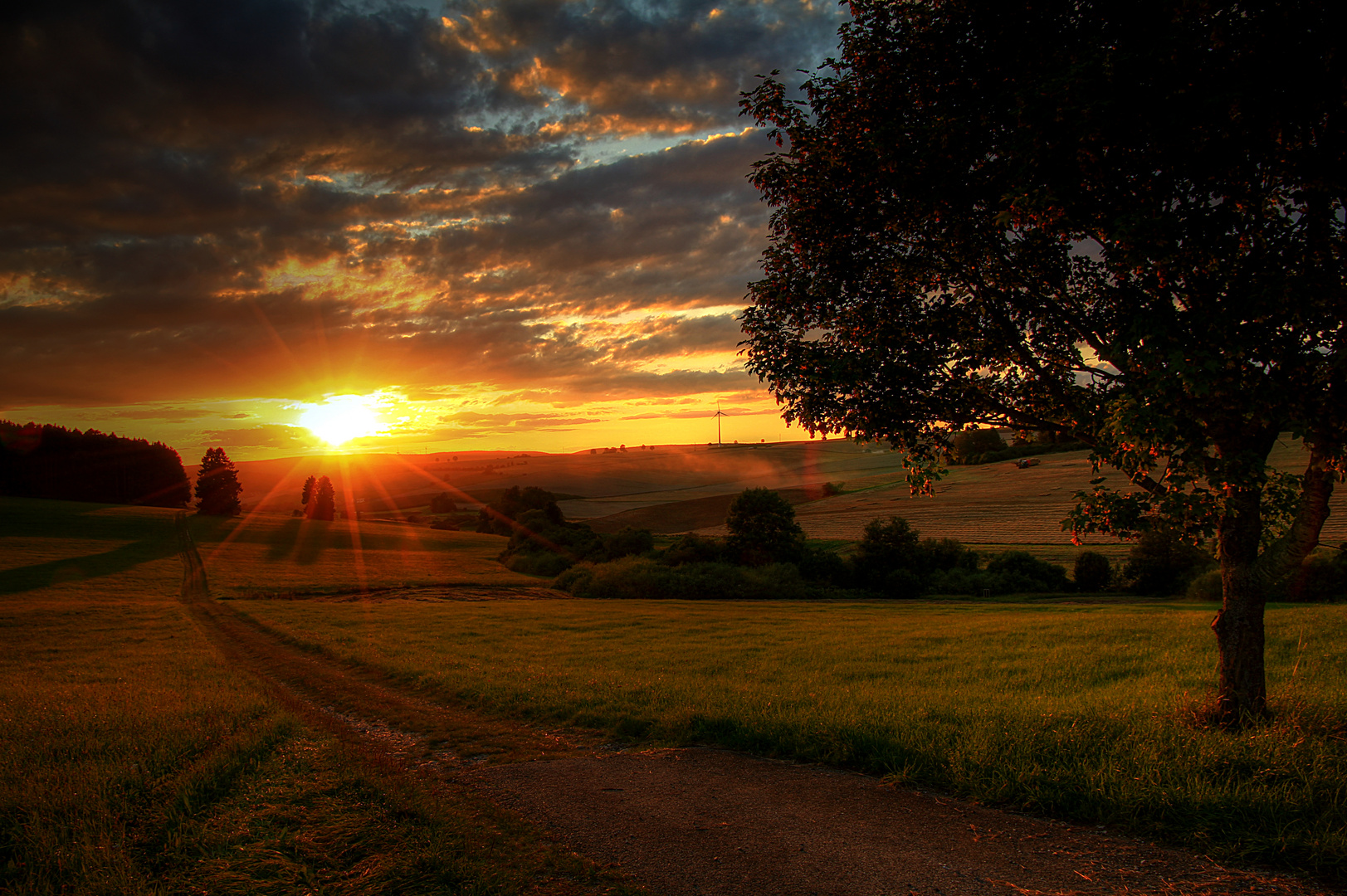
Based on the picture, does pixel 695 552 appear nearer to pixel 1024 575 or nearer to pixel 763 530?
pixel 763 530

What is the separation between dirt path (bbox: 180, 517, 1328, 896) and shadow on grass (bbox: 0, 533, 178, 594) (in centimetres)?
4671

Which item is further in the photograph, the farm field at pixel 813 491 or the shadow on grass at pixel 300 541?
the farm field at pixel 813 491

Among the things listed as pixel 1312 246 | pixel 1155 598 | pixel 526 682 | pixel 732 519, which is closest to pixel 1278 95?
pixel 1312 246

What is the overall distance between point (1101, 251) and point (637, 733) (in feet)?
31.4

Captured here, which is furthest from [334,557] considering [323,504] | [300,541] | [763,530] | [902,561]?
[902,561]

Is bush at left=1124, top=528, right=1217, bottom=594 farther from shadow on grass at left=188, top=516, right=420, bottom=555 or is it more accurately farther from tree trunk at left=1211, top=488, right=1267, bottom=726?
shadow on grass at left=188, top=516, right=420, bottom=555

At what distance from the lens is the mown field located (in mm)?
6094

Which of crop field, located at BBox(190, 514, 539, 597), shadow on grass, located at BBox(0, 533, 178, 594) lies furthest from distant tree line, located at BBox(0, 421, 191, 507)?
shadow on grass, located at BBox(0, 533, 178, 594)

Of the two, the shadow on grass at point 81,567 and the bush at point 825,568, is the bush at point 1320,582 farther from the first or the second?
the shadow on grass at point 81,567

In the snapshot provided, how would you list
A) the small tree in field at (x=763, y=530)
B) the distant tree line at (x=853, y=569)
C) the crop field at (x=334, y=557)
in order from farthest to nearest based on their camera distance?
the small tree in field at (x=763, y=530)
the crop field at (x=334, y=557)
the distant tree line at (x=853, y=569)

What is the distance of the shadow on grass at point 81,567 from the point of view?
42000 millimetres

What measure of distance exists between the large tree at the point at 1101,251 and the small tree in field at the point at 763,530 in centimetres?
4751

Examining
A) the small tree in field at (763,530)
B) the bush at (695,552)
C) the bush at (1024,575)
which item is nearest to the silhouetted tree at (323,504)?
the bush at (695,552)

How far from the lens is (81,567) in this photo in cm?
4997
